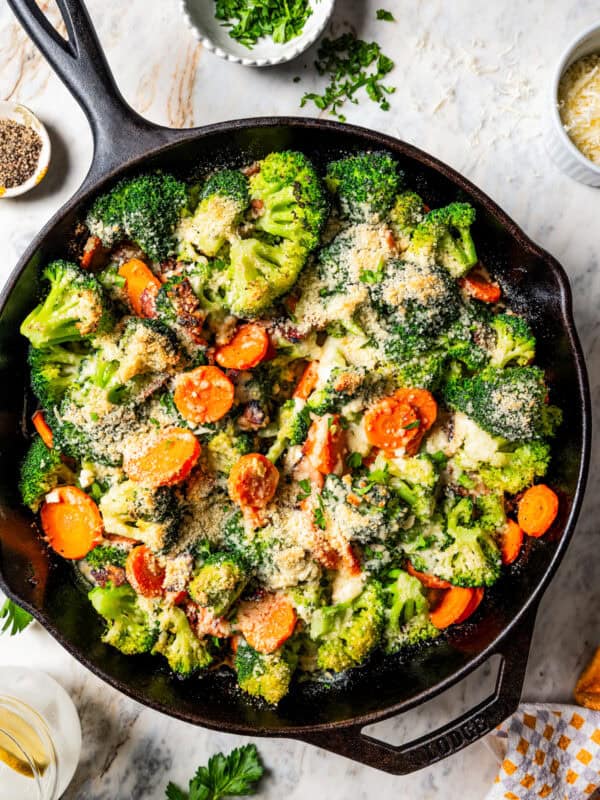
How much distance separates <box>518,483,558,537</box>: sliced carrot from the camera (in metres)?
2.79

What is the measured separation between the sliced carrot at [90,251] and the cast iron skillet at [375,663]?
87 mm

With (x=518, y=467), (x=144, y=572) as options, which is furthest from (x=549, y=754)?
(x=144, y=572)

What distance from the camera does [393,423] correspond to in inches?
107

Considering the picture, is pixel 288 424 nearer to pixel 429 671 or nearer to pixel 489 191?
pixel 429 671

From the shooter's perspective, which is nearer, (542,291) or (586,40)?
(542,291)

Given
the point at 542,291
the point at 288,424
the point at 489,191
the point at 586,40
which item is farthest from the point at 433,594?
the point at 586,40

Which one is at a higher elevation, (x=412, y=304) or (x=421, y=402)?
(x=412, y=304)

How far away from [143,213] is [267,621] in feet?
4.75

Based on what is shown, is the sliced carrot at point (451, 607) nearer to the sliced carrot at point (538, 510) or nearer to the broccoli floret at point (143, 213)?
the sliced carrot at point (538, 510)

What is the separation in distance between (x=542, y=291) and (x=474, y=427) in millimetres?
535

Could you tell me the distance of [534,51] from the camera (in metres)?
3.25

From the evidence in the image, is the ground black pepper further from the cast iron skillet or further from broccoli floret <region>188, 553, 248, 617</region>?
broccoli floret <region>188, 553, 248, 617</region>

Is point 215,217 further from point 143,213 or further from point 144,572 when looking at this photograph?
point 144,572

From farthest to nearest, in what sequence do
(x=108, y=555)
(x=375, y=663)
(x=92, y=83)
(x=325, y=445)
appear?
(x=375, y=663) → (x=108, y=555) → (x=325, y=445) → (x=92, y=83)
